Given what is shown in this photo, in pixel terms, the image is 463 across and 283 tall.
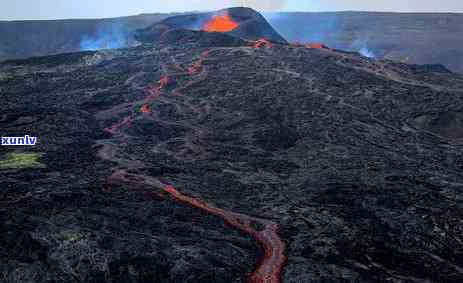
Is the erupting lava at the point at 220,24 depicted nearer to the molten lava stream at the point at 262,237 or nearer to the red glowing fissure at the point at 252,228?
the red glowing fissure at the point at 252,228

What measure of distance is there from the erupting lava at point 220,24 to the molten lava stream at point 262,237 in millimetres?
57398

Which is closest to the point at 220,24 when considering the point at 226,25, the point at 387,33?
the point at 226,25

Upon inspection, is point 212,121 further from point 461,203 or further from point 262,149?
point 461,203

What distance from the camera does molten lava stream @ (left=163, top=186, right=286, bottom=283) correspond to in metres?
13.5

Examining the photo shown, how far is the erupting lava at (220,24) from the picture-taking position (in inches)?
2933

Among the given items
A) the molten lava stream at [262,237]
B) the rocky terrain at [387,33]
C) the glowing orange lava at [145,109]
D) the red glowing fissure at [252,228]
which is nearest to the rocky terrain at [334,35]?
the rocky terrain at [387,33]

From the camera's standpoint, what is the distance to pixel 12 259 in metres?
12.6

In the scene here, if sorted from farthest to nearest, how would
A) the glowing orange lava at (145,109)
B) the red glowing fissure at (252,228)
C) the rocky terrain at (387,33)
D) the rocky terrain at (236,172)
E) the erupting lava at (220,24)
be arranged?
the rocky terrain at (387,33)
the erupting lava at (220,24)
the glowing orange lava at (145,109)
the rocky terrain at (236,172)
the red glowing fissure at (252,228)

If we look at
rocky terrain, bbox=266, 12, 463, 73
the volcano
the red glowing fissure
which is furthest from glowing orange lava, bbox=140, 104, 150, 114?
rocky terrain, bbox=266, 12, 463, 73

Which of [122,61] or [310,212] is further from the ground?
[122,61]

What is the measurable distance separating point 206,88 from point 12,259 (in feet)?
93.4

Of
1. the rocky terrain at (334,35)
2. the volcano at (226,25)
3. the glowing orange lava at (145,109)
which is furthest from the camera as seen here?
the rocky terrain at (334,35)

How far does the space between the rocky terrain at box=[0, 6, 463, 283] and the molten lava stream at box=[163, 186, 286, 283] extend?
0.07 meters

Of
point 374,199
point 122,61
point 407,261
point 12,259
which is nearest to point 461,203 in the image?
point 374,199
